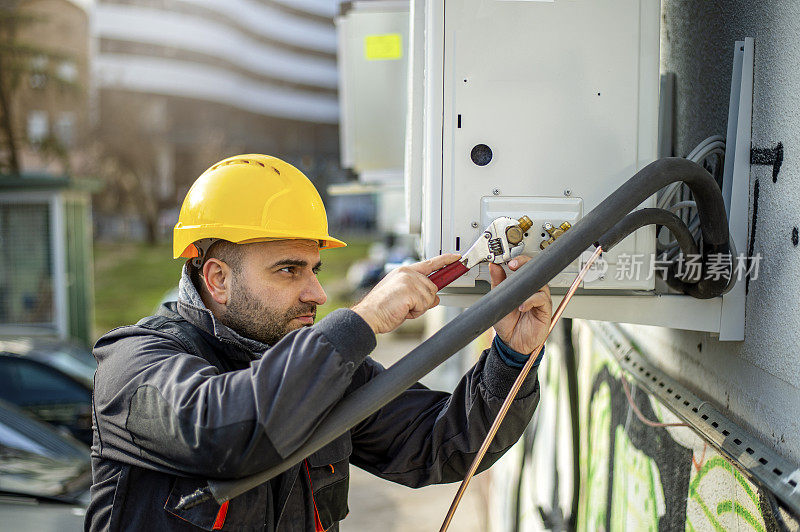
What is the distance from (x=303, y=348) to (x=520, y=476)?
359 centimetres

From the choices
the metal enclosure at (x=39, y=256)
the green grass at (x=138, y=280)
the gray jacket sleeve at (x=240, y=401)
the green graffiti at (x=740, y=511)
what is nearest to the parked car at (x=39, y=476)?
the gray jacket sleeve at (x=240, y=401)

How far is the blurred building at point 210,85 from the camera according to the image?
33844mm

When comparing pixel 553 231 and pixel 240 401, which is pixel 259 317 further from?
pixel 553 231

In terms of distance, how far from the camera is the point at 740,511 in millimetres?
1571

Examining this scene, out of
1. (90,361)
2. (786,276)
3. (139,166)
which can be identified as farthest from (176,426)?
(139,166)

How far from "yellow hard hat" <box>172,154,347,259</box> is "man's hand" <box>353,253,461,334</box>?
355 mm

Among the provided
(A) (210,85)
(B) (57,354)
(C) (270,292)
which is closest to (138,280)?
(B) (57,354)

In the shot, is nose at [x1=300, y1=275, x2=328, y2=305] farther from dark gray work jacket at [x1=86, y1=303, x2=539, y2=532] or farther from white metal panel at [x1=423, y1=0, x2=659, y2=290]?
white metal panel at [x1=423, y1=0, x2=659, y2=290]

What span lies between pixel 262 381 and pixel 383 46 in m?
2.90

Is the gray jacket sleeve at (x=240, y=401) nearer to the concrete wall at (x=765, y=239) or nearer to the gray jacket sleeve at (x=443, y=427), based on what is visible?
the gray jacket sleeve at (x=443, y=427)

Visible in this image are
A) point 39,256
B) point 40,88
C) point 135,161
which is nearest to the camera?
point 39,256

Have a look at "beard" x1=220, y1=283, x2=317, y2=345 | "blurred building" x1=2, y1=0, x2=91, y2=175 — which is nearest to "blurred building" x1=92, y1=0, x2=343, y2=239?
"blurred building" x1=2, y1=0, x2=91, y2=175

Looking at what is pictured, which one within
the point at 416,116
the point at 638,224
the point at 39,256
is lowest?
the point at 39,256

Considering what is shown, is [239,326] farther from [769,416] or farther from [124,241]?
[124,241]
